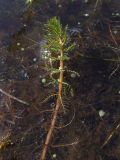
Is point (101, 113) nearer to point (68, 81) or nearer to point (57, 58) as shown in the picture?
point (68, 81)

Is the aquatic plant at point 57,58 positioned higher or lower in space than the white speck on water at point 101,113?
higher

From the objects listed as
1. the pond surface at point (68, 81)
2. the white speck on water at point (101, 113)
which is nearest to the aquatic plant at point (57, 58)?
the pond surface at point (68, 81)

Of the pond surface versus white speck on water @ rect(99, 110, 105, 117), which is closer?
the pond surface

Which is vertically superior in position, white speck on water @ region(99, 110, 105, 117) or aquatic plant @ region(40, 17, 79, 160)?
aquatic plant @ region(40, 17, 79, 160)

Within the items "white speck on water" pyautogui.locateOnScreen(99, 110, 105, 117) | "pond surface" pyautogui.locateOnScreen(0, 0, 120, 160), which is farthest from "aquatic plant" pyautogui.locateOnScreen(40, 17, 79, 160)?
"white speck on water" pyautogui.locateOnScreen(99, 110, 105, 117)

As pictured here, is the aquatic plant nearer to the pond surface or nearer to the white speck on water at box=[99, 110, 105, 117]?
the pond surface

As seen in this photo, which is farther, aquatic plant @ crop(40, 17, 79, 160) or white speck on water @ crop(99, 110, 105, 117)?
white speck on water @ crop(99, 110, 105, 117)

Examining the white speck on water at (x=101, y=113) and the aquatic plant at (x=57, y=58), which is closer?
the aquatic plant at (x=57, y=58)

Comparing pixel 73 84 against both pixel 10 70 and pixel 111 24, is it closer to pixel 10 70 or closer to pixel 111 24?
pixel 10 70

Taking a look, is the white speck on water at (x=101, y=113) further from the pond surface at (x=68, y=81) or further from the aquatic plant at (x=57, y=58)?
the aquatic plant at (x=57, y=58)
